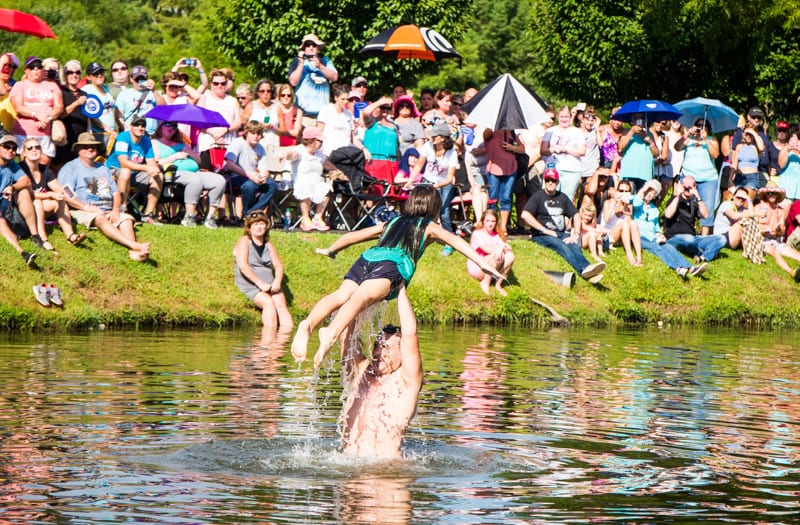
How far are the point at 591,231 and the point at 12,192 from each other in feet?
32.3

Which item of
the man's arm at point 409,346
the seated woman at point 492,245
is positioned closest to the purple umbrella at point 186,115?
the seated woman at point 492,245

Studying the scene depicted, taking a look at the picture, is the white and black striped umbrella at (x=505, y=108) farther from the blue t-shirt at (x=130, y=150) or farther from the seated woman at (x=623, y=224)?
the blue t-shirt at (x=130, y=150)

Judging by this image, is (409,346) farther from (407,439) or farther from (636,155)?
(636,155)

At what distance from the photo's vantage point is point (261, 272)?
19.8m

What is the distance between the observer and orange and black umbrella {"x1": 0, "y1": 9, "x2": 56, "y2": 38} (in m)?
20.4

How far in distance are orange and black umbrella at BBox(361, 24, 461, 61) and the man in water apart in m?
16.1

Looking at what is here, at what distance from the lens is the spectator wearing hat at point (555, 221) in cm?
2288

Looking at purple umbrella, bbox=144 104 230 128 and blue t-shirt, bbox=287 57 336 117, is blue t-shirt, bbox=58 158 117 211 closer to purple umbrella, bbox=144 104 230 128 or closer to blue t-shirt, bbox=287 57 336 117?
purple umbrella, bbox=144 104 230 128

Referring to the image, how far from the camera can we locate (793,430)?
12.2 m

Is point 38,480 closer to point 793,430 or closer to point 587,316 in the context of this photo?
point 793,430

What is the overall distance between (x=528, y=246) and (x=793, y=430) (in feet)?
37.1

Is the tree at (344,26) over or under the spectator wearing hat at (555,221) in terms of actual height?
over

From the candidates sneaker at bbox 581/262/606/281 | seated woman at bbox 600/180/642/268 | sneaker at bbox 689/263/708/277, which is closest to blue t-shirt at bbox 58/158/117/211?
sneaker at bbox 581/262/606/281

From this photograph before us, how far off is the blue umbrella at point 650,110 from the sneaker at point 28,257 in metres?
11.4
